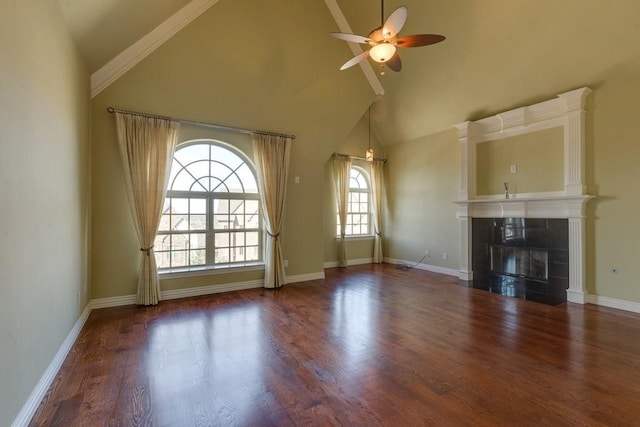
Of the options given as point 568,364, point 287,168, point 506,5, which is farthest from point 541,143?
point 287,168

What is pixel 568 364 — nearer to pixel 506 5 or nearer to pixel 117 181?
pixel 506 5

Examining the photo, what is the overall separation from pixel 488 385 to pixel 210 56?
15.8 ft

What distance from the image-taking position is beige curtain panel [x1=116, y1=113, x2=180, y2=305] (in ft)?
12.9

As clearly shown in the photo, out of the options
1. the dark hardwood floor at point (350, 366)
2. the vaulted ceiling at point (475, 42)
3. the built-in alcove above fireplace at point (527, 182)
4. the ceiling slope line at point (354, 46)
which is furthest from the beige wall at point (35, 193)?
the built-in alcove above fireplace at point (527, 182)

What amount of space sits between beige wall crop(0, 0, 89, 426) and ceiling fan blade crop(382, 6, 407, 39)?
2.73 meters

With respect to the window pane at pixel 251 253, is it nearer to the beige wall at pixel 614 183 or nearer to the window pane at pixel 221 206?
the window pane at pixel 221 206

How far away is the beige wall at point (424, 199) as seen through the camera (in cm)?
609

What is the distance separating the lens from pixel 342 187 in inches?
269

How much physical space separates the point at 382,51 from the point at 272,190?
9.05ft

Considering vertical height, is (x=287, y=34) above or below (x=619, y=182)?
above

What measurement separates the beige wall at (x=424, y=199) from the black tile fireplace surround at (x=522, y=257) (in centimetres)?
60

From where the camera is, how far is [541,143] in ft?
15.5

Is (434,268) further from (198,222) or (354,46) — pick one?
(198,222)

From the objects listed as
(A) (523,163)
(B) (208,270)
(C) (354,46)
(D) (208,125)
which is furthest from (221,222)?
(A) (523,163)
